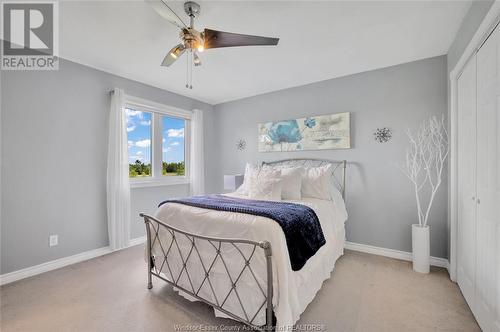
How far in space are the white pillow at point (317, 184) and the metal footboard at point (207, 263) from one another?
1509 mm

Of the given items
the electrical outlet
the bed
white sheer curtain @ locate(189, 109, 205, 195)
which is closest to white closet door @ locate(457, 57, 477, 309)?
the bed

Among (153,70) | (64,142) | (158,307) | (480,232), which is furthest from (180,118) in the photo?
(480,232)

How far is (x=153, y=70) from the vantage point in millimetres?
3123

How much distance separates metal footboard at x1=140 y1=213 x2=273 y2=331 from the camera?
1.46 m

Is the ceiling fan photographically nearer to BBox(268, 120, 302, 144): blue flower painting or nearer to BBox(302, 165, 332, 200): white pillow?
BBox(302, 165, 332, 200): white pillow

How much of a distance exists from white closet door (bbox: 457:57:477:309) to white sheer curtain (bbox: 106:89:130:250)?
384 cm

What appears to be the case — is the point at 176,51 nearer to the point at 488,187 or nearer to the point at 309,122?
the point at 309,122

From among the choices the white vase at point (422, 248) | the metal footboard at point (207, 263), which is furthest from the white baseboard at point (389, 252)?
the metal footboard at point (207, 263)

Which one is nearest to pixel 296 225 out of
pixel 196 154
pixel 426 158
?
pixel 426 158

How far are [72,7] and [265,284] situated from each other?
2658 millimetres

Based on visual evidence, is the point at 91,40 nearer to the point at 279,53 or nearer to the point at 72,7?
the point at 72,7

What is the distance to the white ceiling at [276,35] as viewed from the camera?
189cm

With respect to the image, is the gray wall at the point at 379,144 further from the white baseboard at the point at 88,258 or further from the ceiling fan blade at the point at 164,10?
the ceiling fan blade at the point at 164,10

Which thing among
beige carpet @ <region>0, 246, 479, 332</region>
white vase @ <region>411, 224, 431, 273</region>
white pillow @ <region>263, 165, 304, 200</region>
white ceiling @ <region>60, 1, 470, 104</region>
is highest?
white ceiling @ <region>60, 1, 470, 104</region>
